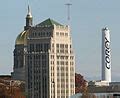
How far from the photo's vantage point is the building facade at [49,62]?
16950cm

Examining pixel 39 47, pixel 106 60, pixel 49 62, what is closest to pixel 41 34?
pixel 39 47

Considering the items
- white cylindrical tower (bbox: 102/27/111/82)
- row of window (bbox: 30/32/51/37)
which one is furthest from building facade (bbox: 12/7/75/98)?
white cylindrical tower (bbox: 102/27/111/82)

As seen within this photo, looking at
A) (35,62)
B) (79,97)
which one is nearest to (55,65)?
(35,62)

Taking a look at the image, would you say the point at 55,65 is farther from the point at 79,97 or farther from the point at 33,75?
the point at 79,97

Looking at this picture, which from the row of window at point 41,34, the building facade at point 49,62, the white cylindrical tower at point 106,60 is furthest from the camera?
the white cylindrical tower at point 106,60

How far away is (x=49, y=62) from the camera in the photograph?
171 metres

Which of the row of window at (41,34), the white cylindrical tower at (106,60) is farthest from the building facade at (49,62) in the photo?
the white cylindrical tower at (106,60)

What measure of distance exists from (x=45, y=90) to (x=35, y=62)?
8881 millimetres

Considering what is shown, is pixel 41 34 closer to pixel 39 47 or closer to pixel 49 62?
pixel 39 47

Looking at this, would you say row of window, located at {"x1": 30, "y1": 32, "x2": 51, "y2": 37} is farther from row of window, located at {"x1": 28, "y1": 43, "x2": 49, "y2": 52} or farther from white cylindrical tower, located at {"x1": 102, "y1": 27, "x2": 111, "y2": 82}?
white cylindrical tower, located at {"x1": 102, "y1": 27, "x2": 111, "y2": 82}

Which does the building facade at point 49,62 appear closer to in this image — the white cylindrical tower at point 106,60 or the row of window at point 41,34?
the row of window at point 41,34

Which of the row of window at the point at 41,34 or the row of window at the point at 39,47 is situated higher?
the row of window at the point at 41,34

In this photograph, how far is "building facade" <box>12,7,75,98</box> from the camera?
16950cm

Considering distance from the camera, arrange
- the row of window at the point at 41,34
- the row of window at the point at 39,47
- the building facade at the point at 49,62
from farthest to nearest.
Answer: the row of window at the point at 41,34 → the row of window at the point at 39,47 → the building facade at the point at 49,62
